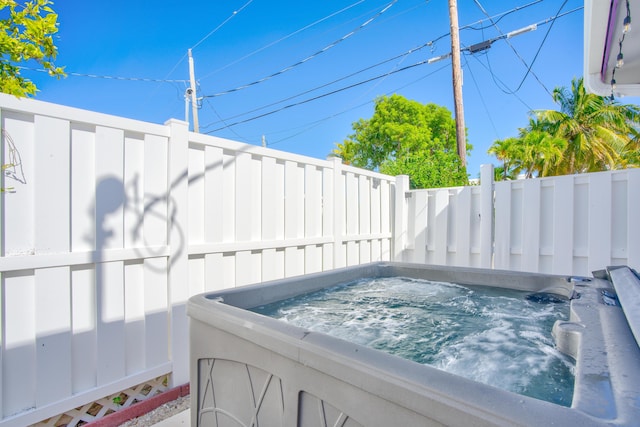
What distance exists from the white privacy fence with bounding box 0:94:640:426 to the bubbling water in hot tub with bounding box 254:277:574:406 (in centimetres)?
69

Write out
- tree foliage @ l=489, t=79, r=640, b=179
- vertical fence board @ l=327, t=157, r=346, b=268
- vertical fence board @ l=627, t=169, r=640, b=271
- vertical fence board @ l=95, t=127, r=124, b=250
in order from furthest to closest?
tree foliage @ l=489, t=79, r=640, b=179
vertical fence board @ l=327, t=157, r=346, b=268
vertical fence board @ l=627, t=169, r=640, b=271
vertical fence board @ l=95, t=127, r=124, b=250

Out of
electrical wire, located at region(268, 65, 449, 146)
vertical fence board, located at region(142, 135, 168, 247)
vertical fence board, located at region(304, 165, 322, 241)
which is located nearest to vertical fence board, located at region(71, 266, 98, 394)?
vertical fence board, located at region(142, 135, 168, 247)

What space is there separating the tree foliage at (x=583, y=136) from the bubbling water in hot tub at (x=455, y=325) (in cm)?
1035

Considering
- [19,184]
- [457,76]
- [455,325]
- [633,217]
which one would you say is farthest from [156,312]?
[457,76]

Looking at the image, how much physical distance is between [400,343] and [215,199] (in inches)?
62.6

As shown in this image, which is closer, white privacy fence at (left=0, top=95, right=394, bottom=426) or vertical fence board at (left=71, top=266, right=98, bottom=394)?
white privacy fence at (left=0, top=95, right=394, bottom=426)

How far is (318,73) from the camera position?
986cm

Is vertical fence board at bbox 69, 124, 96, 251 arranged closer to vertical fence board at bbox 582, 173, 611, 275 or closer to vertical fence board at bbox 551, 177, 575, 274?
vertical fence board at bbox 551, 177, 575, 274

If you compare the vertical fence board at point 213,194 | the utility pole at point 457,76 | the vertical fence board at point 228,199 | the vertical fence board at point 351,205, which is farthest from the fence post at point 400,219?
the vertical fence board at point 213,194

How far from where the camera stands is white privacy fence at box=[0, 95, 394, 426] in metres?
1.54

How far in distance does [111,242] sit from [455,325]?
79.5 inches

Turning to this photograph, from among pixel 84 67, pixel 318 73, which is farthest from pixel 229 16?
pixel 84 67

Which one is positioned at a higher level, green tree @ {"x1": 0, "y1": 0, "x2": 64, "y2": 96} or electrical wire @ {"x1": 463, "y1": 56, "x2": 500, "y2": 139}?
electrical wire @ {"x1": 463, "y1": 56, "x2": 500, "y2": 139}

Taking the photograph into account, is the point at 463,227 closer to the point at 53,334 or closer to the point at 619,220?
the point at 619,220
